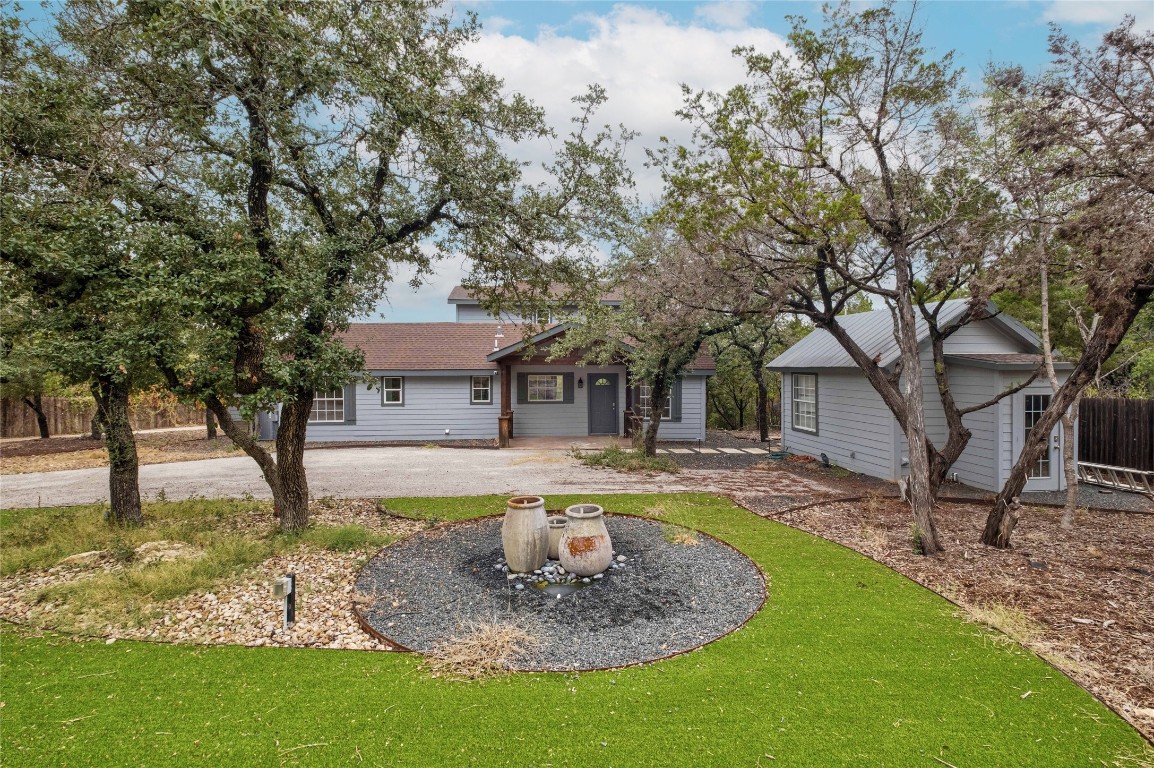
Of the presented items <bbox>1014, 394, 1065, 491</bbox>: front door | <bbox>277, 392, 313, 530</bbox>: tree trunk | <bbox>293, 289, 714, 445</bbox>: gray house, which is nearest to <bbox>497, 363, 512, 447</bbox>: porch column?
<bbox>293, 289, 714, 445</bbox>: gray house

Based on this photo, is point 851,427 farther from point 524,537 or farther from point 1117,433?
point 524,537

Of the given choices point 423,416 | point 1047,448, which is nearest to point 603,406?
point 423,416

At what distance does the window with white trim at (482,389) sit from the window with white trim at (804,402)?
9.48 meters

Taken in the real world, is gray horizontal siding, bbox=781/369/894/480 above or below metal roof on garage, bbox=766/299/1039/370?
below

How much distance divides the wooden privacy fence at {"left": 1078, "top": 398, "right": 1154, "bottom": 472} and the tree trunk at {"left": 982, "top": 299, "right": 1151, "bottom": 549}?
6.33 metres

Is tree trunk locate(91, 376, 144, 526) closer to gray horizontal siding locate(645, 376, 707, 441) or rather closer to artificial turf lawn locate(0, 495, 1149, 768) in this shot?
artificial turf lawn locate(0, 495, 1149, 768)

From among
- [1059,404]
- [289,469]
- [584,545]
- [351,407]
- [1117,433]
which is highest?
[1059,404]

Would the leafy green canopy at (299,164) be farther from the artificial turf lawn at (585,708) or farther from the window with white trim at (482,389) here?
the window with white trim at (482,389)

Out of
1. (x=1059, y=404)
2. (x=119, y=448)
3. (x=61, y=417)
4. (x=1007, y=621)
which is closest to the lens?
(x=1007, y=621)

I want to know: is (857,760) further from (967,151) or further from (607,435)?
(607,435)

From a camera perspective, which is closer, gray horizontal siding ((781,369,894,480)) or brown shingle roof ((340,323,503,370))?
gray horizontal siding ((781,369,894,480))

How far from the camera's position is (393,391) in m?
17.5

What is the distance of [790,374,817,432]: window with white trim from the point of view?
14.0 metres

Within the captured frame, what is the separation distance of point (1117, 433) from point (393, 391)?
18.4 metres
